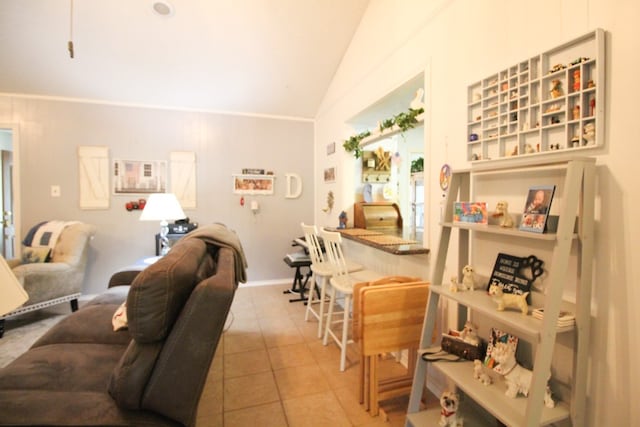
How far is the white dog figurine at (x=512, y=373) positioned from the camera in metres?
1.24

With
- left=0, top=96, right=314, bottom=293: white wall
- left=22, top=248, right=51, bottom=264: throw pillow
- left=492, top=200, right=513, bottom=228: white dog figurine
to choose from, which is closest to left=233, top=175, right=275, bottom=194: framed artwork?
left=0, top=96, right=314, bottom=293: white wall

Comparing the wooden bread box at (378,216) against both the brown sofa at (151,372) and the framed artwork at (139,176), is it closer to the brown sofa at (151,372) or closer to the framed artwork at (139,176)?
the brown sofa at (151,372)

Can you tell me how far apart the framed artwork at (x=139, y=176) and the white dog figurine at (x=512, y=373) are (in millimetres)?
3977

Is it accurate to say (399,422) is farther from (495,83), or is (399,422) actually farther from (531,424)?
(495,83)

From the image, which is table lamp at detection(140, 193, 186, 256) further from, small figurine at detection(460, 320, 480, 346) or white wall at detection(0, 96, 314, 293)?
small figurine at detection(460, 320, 480, 346)

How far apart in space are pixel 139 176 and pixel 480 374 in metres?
4.13

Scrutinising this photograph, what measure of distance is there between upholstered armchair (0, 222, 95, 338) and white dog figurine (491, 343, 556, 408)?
3.73 m

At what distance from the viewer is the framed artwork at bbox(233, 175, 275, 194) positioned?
430 centimetres

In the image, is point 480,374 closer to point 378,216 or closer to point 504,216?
point 504,216

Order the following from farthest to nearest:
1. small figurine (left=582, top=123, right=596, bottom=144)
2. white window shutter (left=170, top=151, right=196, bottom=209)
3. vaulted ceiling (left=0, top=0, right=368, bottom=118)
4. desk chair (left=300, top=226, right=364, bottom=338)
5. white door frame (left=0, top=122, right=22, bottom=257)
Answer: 1. white window shutter (left=170, top=151, right=196, bottom=209)
2. white door frame (left=0, top=122, right=22, bottom=257)
3. vaulted ceiling (left=0, top=0, right=368, bottom=118)
4. desk chair (left=300, top=226, right=364, bottom=338)
5. small figurine (left=582, top=123, right=596, bottom=144)

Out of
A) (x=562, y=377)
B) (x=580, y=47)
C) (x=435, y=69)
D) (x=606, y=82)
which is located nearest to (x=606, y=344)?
(x=562, y=377)

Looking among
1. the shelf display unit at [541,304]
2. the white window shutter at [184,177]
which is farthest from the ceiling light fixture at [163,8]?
the shelf display unit at [541,304]

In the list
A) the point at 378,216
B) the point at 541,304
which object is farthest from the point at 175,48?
the point at 541,304

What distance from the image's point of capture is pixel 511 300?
4.12ft
